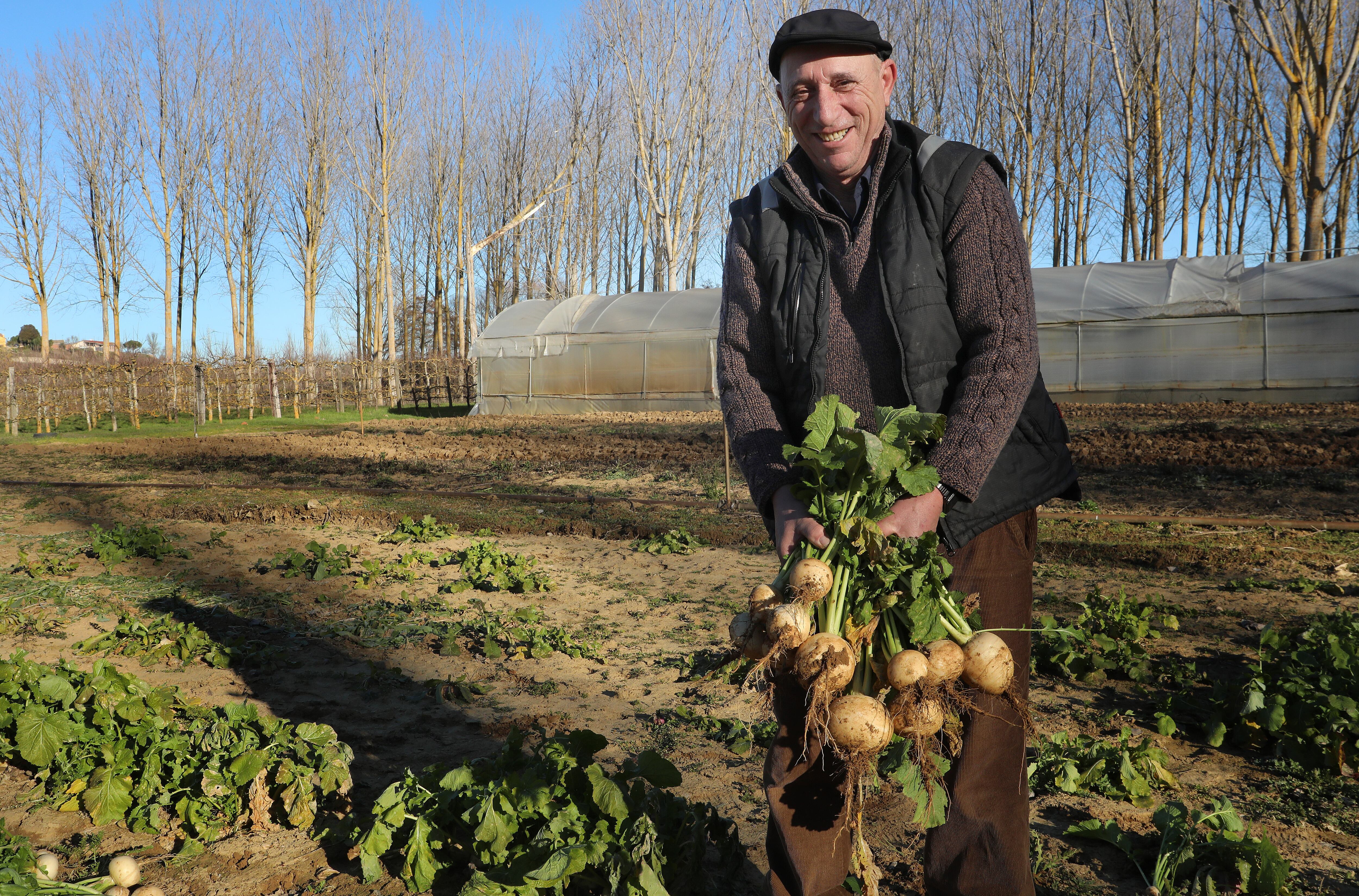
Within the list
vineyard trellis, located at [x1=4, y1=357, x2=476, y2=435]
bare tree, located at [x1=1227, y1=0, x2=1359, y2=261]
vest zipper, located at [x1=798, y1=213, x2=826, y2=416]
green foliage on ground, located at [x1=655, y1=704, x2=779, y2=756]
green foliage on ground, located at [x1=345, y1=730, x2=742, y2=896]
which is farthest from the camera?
vineyard trellis, located at [x1=4, y1=357, x2=476, y2=435]

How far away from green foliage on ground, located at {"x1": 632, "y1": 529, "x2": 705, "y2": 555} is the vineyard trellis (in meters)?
15.0

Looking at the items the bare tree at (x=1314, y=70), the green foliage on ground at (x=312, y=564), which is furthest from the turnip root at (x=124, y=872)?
the bare tree at (x=1314, y=70)

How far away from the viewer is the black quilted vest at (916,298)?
1.86 metres

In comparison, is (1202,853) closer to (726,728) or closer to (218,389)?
(726,728)

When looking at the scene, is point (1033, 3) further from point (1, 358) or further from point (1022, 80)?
point (1, 358)

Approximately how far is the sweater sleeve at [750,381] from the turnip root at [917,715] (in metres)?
0.50

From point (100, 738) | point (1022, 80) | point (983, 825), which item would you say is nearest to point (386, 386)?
point (1022, 80)

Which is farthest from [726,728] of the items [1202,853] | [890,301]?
[890,301]

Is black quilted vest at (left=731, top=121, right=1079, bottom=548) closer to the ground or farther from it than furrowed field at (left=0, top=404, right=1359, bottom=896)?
farther from it

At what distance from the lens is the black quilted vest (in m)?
1.86

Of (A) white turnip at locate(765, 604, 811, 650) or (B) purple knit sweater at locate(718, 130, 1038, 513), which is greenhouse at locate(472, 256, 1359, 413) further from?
(A) white turnip at locate(765, 604, 811, 650)

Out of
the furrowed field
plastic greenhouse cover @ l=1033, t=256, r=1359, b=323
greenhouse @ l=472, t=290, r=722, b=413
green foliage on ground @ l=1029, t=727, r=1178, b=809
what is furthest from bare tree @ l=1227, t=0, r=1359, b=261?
green foliage on ground @ l=1029, t=727, r=1178, b=809

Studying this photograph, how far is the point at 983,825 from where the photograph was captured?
1926 mm

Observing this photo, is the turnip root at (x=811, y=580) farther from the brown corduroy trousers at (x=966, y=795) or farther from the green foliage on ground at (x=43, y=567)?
the green foliage on ground at (x=43, y=567)
